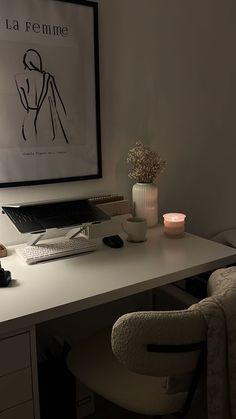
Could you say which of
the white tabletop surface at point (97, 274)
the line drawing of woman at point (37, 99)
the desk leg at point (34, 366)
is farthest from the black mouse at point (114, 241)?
the desk leg at point (34, 366)

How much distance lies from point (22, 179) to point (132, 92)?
0.68 metres

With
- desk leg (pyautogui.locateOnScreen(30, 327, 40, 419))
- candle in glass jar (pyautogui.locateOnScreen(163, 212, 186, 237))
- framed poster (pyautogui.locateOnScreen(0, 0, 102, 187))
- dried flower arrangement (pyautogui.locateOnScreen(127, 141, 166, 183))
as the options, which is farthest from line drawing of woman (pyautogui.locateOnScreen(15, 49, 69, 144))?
desk leg (pyautogui.locateOnScreen(30, 327, 40, 419))

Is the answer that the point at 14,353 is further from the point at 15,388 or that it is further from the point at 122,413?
the point at 122,413

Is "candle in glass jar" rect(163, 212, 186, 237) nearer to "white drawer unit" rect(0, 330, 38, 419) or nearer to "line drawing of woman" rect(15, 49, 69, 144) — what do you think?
"line drawing of woman" rect(15, 49, 69, 144)

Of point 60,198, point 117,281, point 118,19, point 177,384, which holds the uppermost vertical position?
point 118,19

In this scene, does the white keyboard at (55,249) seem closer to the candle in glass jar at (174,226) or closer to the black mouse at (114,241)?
the black mouse at (114,241)

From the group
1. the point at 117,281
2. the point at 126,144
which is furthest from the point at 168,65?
the point at 117,281

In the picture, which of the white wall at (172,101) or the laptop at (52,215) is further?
the white wall at (172,101)

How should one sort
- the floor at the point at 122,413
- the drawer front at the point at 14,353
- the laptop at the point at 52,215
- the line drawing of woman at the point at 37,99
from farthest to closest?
the floor at the point at 122,413 < the line drawing of woman at the point at 37,99 < the laptop at the point at 52,215 < the drawer front at the point at 14,353

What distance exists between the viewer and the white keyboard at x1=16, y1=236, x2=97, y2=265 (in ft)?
4.73

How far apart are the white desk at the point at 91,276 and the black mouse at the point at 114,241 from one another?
2cm

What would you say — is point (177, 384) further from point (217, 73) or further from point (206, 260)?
point (217, 73)

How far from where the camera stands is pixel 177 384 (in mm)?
1035

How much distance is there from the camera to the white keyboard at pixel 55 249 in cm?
144
